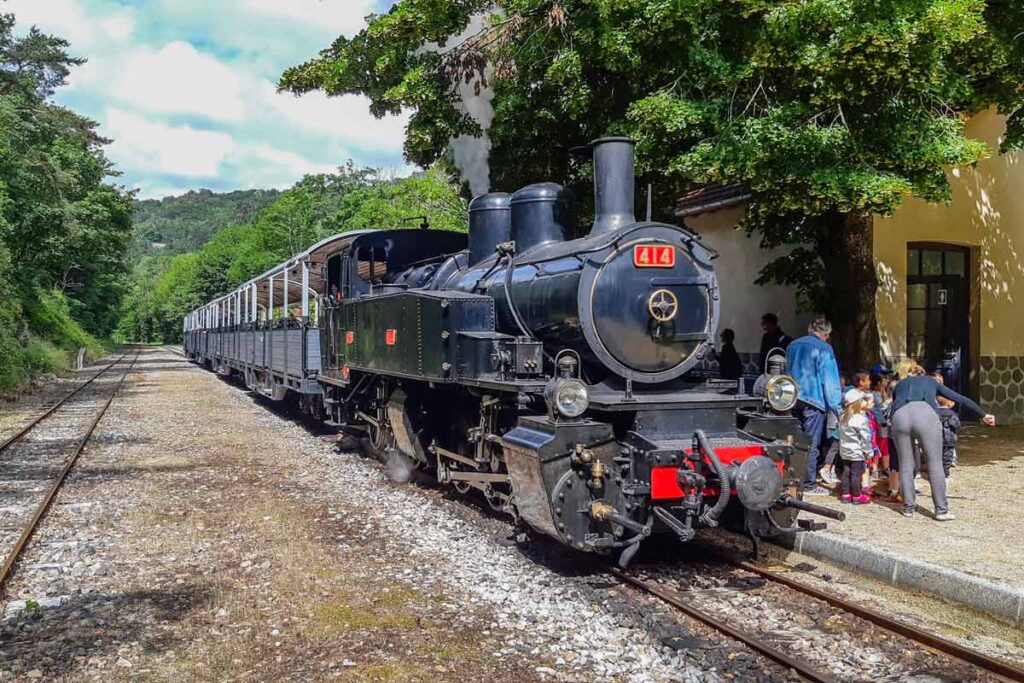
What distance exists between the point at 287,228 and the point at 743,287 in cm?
5228

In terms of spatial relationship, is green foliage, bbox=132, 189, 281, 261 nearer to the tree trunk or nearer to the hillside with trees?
the hillside with trees

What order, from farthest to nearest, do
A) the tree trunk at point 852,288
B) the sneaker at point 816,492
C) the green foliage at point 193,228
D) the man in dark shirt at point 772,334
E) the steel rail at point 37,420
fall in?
the green foliage at point 193,228 < the steel rail at point 37,420 < the tree trunk at point 852,288 < the man in dark shirt at point 772,334 < the sneaker at point 816,492

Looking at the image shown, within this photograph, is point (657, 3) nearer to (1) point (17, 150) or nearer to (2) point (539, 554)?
(2) point (539, 554)

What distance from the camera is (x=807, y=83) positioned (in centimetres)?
802

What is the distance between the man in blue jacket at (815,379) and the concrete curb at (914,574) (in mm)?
1620

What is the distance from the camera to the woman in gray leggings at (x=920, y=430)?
7.02 m

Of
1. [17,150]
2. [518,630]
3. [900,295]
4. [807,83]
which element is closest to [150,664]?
[518,630]

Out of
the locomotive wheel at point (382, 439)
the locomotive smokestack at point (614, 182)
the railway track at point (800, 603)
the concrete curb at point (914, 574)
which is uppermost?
the locomotive smokestack at point (614, 182)

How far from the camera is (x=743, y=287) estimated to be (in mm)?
14094

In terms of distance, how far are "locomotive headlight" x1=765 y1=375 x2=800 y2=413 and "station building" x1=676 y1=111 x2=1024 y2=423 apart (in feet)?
22.0

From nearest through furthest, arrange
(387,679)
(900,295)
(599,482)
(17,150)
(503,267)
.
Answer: (387,679) < (599,482) < (503,267) < (900,295) < (17,150)

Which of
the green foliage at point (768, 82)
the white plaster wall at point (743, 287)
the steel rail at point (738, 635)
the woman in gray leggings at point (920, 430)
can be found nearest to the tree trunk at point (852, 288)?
the green foliage at point (768, 82)

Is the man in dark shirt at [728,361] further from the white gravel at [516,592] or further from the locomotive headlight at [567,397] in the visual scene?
the locomotive headlight at [567,397]

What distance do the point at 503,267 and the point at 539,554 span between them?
8.55 feet
